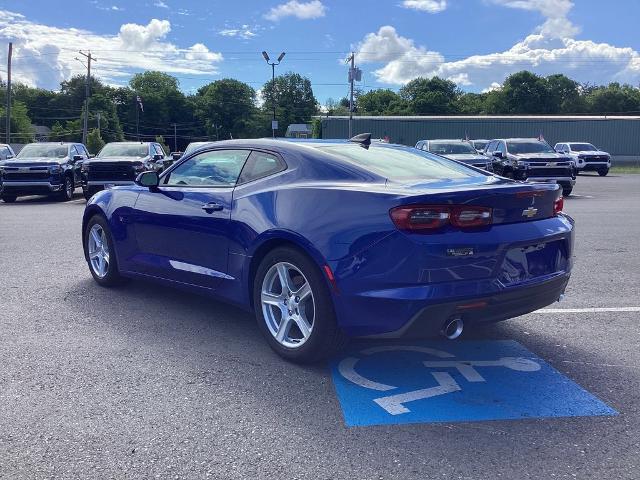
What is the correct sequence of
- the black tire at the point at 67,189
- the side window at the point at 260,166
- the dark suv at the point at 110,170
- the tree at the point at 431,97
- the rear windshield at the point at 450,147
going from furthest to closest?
1. the tree at the point at 431,97
2. the rear windshield at the point at 450,147
3. the black tire at the point at 67,189
4. the dark suv at the point at 110,170
5. the side window at the point at 260,166

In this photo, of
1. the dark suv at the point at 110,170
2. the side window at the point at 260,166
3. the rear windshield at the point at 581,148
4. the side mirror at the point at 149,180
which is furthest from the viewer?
the rear windshield at the point at 581,148

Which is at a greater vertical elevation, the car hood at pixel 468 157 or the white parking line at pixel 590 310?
the car hood at pixel 468 157

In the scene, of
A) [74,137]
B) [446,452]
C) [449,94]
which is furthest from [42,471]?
[449,94]

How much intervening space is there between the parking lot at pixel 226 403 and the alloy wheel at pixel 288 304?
0.72 feet

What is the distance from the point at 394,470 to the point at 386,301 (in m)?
1.08

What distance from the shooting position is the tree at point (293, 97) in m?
125

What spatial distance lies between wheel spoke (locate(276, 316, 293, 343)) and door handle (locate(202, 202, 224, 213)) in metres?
1.06

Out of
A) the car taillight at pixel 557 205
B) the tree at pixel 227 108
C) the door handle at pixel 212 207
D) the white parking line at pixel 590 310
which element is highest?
the tree at pixel 227 108

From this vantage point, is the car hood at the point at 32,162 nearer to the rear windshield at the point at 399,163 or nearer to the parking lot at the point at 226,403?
the parking lot at the point at 226,403

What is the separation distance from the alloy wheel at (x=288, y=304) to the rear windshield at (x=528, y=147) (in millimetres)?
16670

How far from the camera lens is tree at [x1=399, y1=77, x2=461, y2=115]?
4648 inches

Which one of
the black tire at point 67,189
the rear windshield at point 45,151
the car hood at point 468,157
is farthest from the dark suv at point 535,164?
the rear windshield at point 45,151

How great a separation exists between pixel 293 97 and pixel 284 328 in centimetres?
12763

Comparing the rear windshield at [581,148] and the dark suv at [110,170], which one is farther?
the rear windshield at [581,148]
